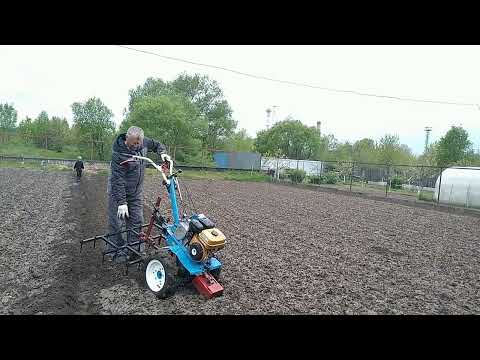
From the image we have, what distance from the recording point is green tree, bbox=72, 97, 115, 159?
142 ft

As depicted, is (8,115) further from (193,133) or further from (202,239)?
(202,239)

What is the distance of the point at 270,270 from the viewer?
542cm

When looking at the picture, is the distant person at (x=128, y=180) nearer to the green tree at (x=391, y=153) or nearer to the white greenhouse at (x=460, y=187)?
the white greenhouse at (x=460, y=187)

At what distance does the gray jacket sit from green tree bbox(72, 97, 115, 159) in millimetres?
36671

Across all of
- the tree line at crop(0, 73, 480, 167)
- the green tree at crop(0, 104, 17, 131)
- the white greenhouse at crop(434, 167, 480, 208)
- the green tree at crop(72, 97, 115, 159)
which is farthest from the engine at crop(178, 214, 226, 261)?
the green tree at crop(0, 104, 17, 131)

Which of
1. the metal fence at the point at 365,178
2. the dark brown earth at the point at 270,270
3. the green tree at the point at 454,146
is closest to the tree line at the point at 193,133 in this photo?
the green tree at the point at 454,146

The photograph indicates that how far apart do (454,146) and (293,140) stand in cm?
2788

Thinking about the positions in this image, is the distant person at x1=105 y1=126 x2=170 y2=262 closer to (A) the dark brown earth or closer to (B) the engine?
(A) the dark brown earth

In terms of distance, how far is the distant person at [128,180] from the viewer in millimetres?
4949

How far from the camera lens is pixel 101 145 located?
38.8 m

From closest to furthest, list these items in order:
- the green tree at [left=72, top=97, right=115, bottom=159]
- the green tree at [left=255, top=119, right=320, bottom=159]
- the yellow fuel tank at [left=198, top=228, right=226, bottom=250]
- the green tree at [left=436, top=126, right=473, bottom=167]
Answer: the yellow fuel tank at [left=198, top=228, right=226, bottom=250] < the green tree at [left=436, top=126, right=473, bottom=167] < the green tree at [left=72, top=97, right=115, bottom=159] < the green tree at [left=255, top=119, right=320, bottom=159]

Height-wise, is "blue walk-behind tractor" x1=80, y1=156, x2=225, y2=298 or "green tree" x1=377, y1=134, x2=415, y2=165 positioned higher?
"green tree" x1=377, y1=134, x2=415, y2=165

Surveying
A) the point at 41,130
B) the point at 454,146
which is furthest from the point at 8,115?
the point at 454,146

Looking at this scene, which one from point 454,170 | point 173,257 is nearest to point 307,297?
point 173,257
